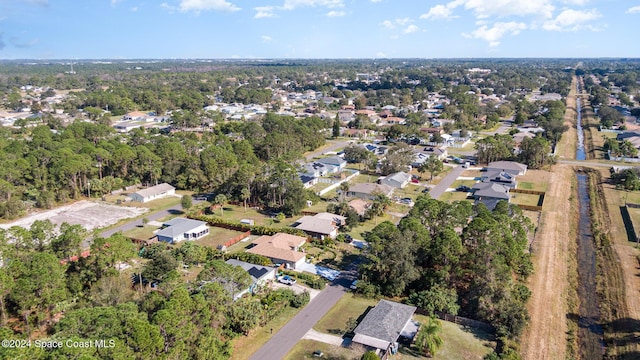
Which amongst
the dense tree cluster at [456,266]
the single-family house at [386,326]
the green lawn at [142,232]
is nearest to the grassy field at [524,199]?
the dense tree cluster at [456,266]

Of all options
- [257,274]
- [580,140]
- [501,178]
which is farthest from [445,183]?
[580,140]

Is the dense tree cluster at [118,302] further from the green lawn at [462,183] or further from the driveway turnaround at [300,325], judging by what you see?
the green lawn at [462,183]

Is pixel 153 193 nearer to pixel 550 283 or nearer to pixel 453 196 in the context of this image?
pixel 453 196

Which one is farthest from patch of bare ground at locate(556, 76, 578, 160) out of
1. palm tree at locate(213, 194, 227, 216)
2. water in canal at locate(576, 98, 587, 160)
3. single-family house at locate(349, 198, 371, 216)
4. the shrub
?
the shrub

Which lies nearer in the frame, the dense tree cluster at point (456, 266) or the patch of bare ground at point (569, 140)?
the dense tree cluster at point (456, 266)

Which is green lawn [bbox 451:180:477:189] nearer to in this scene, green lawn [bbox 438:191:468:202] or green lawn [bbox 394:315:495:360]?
green lawn [bbox 438:191:468:202]

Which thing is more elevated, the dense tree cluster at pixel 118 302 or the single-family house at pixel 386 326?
the dense tree cluster at pixel 118 302

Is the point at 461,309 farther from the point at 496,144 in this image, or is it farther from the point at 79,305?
the point at 496,144
